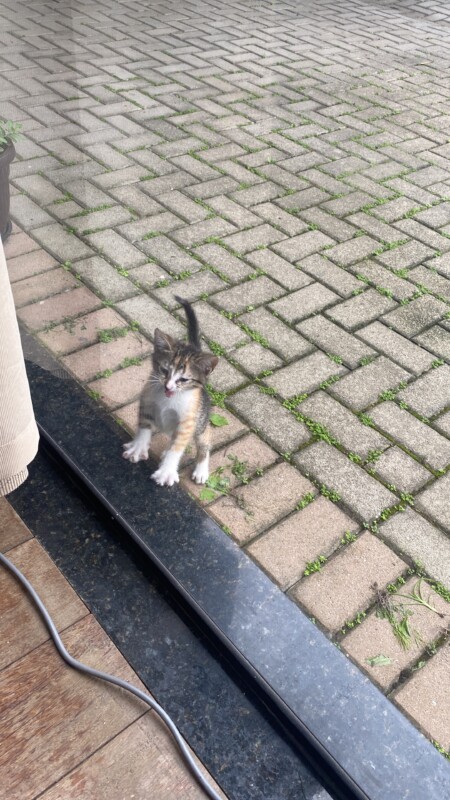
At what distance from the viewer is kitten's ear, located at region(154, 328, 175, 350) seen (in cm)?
186

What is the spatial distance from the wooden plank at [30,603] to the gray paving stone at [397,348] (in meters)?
1.50

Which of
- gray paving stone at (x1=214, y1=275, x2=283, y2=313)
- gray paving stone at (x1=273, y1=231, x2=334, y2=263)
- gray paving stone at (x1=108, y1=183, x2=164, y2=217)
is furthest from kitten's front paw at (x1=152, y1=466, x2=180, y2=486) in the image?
gray paving stone at (x1=108, y1=183, x2=164, y2=217)

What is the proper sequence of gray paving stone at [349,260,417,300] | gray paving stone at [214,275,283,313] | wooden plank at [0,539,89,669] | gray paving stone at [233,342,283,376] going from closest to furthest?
wooden plank at [0,539,89,669] → gray paving stone at [233,342,283,376] → gray paving stone at [214,275,283,313] → gray paving stone at [349,260,417,300]

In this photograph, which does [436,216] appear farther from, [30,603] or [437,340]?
[30,603]

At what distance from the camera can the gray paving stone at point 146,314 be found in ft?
7.52

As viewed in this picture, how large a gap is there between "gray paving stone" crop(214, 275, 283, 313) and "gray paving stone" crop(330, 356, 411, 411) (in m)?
0.51

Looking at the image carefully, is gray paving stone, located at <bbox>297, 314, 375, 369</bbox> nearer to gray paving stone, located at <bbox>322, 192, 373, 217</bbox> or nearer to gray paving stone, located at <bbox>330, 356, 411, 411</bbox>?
gray paving stone, located at <bbox>330, 356, 411, 411</bbox>

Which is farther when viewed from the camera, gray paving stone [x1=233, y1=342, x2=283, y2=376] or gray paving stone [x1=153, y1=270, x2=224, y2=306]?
gray paving stone [x1=153, y1=270, x2=224, y2=306]

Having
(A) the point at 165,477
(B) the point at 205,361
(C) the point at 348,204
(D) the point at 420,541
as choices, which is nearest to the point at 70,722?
(A) the point at 165,477

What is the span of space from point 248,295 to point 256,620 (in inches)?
56.5

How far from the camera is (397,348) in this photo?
100 inches

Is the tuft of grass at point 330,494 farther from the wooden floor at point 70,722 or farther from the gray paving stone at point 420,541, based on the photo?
the wooden floor at point 70,722

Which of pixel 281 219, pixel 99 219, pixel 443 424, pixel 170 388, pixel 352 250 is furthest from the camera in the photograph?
pixel 281 219

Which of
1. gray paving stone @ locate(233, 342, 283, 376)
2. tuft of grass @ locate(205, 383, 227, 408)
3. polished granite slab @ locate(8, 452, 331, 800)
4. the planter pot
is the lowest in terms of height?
polished granite slab @ locate(8, 452, 331, 800)
